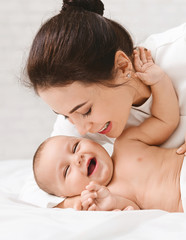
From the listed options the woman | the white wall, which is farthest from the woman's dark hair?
the white wall

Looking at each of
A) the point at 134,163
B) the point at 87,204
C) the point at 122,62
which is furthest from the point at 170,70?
the point at 87,204

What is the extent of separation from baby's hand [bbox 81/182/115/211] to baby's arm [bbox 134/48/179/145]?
12.0 inches

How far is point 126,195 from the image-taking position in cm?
136

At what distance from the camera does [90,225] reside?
38.2 inches

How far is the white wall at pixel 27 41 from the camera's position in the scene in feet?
7.50

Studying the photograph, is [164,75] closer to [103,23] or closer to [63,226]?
[103,23]

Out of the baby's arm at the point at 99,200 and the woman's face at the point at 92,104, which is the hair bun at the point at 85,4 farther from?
the baby's arm at the point at 99,200

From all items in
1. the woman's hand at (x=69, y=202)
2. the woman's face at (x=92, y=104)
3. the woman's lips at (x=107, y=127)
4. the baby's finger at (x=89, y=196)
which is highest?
the woman's face at (x=92, y=104)

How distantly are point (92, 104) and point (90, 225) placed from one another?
42 centimetres

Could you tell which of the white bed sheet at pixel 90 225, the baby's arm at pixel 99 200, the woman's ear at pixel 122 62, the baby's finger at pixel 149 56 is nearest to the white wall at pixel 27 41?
the baby's finger at pixel 149 56

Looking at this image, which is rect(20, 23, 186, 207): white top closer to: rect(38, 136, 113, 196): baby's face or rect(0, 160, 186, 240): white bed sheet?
rect(38, 136, 113, 196): baby's face

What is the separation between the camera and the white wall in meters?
2.29

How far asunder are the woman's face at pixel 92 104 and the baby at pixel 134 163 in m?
0.11

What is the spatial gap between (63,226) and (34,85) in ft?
1.61
